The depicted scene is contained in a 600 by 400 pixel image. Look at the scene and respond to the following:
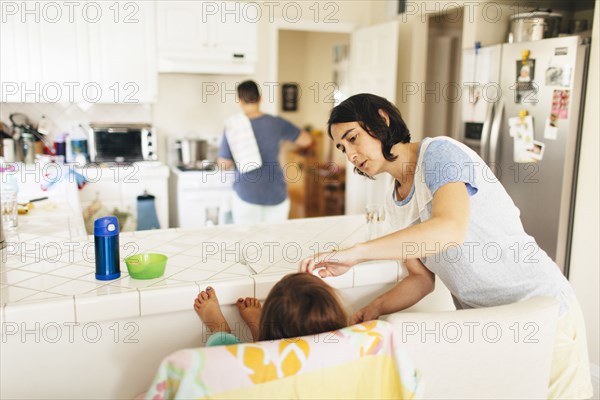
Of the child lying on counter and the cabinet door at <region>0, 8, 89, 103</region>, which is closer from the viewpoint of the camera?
the child lying on counter

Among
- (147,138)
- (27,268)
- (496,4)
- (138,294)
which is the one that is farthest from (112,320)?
(496,4)

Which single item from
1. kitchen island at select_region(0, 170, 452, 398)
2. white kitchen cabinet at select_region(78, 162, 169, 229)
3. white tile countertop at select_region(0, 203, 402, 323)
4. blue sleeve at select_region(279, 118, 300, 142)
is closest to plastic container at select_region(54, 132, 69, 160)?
white kitchen cabinet at select_region(78, 162, 169, 229)

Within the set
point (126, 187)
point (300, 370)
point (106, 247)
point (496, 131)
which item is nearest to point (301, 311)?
point (300, 370)

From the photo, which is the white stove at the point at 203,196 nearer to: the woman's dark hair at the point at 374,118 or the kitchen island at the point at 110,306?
the kitchen island at the point at 110,306

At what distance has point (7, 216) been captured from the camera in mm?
2174

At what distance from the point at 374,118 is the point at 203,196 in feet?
9.97

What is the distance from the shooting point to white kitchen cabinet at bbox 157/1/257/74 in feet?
13.8

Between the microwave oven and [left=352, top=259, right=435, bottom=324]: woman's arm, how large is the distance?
3.05m

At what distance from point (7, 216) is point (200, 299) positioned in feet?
3.50

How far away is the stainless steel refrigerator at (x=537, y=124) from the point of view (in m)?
3.08

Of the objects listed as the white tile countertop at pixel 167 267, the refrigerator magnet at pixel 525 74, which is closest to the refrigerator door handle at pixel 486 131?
the refrigerator magnet at pixel 525 74

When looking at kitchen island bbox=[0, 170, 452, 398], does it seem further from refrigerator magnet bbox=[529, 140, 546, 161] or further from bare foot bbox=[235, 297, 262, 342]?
refrigerator magnet bbox=[529, 140, 546, 161]

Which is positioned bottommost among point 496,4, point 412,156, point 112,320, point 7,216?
point 112,320

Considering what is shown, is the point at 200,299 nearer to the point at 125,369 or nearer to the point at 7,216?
the point at 125,369
